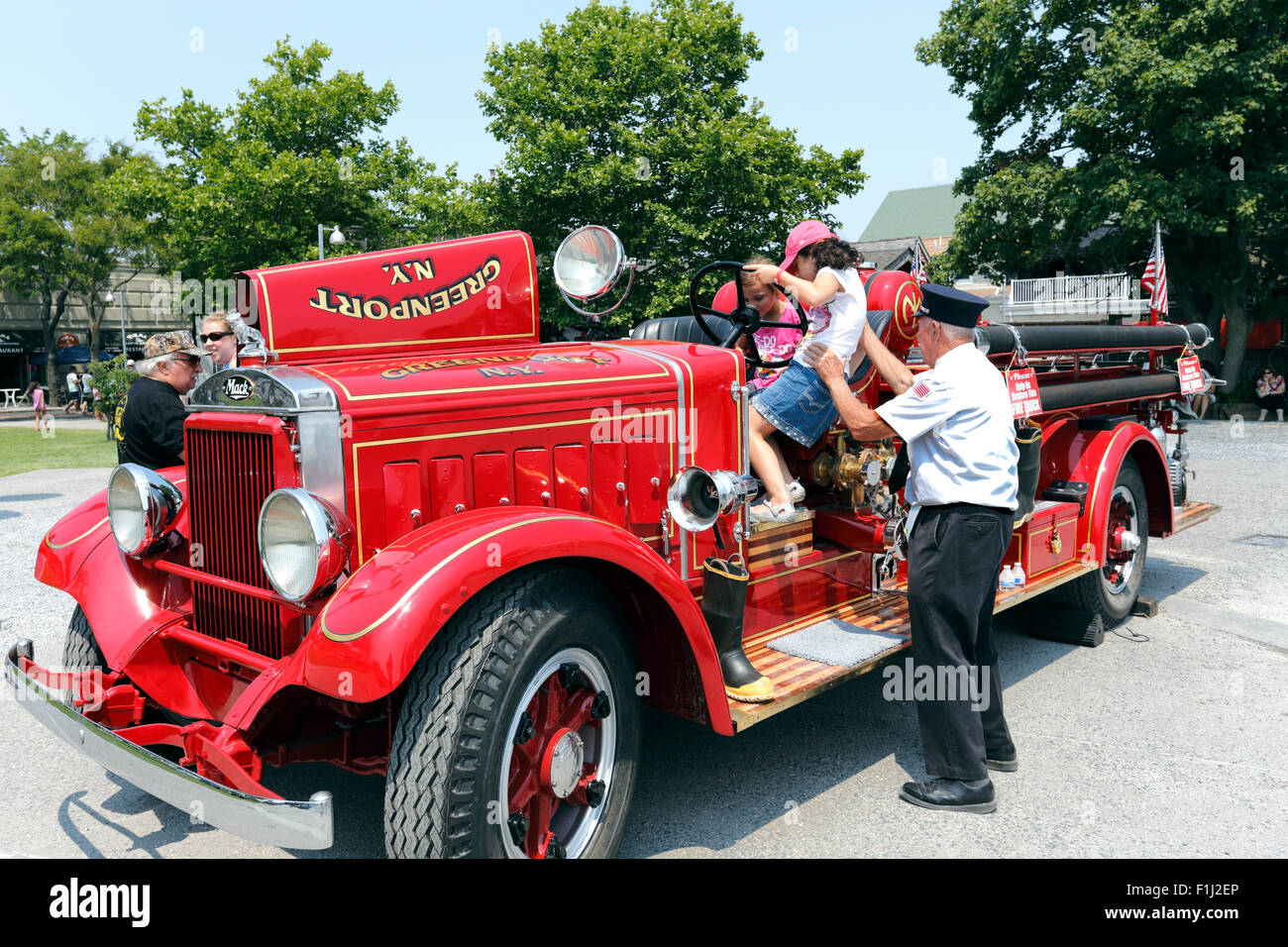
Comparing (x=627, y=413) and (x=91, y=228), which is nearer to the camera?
(x=627, y=413)

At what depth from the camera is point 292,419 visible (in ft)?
8.86

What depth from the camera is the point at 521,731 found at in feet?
8.57

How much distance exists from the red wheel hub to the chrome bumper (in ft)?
1.92

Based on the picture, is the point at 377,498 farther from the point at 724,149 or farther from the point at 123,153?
the point at 123,153

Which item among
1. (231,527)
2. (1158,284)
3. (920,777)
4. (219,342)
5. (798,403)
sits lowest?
(920,777)

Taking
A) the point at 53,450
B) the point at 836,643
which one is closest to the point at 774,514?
the point at 836,643

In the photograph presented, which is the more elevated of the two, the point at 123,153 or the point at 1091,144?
the point at 123,153

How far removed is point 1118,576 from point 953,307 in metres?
Result: 3.14

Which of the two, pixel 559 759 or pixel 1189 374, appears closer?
pixel 559 759

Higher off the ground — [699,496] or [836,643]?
[699,496]

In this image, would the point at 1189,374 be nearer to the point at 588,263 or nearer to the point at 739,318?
the point at 739,318

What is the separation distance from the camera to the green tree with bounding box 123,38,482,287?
76.2 feet

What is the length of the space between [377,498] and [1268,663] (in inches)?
190

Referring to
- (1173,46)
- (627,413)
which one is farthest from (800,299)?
(1173,46)
